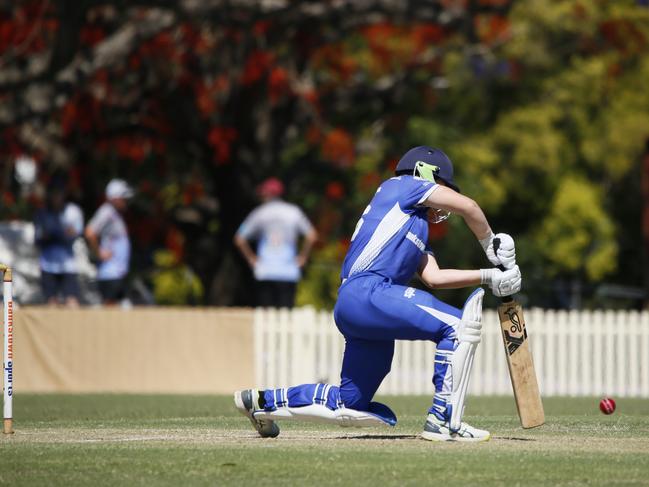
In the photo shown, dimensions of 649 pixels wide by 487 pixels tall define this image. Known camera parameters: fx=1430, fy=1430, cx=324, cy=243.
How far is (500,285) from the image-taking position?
29.0 ft

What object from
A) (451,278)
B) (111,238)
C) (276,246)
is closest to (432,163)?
(451,278)

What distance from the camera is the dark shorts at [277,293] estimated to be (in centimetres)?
1878

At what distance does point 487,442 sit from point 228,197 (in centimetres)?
1771

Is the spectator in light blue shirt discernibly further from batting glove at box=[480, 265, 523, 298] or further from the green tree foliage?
batting glove at box=[480, 265, 523, 298]

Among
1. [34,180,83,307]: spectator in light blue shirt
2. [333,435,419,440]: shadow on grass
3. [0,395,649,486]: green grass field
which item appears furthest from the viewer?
[34,180,83,307]: spectator in light blue shirt

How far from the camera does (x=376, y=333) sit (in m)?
8.71

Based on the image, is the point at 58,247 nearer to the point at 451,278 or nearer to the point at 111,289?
the point at 111,289

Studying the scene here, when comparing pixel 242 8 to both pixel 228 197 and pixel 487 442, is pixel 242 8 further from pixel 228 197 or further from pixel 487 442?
pixel 487 442

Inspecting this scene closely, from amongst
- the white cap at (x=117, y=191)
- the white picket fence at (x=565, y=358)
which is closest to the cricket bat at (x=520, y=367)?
the white picket fence at (x=565, y=358)

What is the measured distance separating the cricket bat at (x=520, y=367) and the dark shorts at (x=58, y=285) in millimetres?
10749

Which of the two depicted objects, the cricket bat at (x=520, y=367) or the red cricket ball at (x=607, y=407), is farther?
the red cricket ball at (x=607, y=407)

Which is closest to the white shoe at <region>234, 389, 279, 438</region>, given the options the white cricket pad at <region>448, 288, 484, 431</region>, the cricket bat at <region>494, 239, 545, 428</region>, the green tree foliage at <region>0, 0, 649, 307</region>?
the white cricket pad at <region>448, 288, 484, 431</region>

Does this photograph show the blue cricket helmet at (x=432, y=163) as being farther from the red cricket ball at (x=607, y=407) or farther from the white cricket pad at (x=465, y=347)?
the red cricket ball at (x=607, y=407)

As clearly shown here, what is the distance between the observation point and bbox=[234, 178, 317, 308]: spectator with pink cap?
18547 mm
